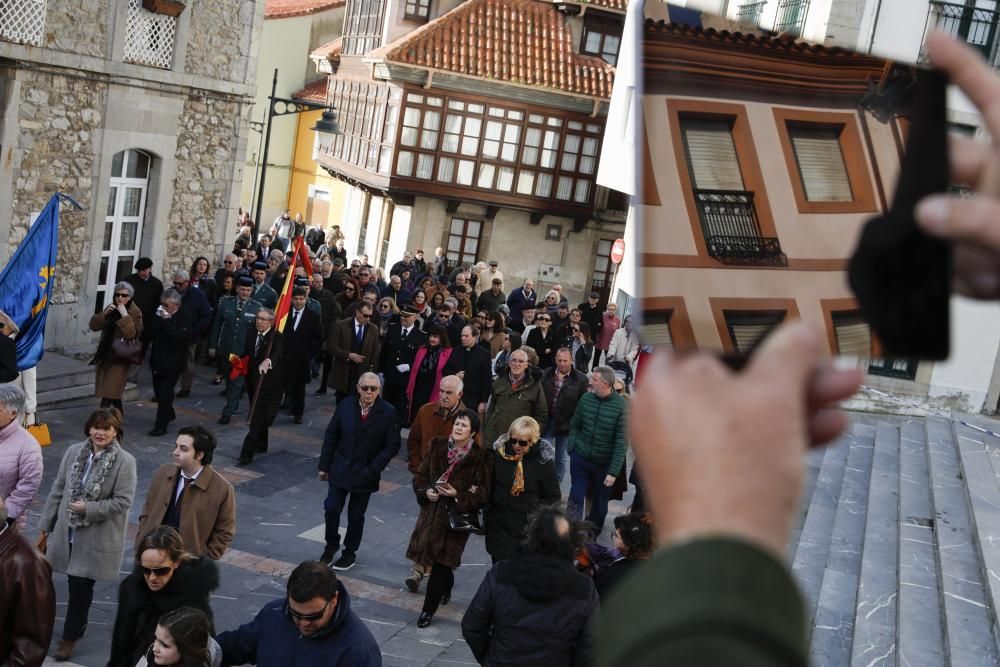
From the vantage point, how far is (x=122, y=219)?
18859mm

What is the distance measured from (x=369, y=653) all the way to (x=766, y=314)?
4.83 meters

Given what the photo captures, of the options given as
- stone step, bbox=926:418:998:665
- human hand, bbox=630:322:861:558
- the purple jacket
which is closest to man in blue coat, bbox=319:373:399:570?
the purple jacket

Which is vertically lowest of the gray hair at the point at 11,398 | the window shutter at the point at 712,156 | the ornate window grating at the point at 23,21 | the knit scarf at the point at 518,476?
the knit scarf at the point at 518,476

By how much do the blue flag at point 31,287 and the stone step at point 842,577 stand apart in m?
7.28

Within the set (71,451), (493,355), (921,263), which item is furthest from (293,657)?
(493,355)

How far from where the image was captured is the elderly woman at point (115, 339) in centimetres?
1330

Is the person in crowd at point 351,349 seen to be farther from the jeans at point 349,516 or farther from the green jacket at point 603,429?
the jeans at point 349,516

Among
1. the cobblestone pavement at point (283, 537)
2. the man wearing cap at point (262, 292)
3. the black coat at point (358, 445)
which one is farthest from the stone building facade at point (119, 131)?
the black coat at point (358, 445)

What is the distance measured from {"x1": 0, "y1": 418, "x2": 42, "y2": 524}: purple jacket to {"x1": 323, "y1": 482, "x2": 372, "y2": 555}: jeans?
281cm

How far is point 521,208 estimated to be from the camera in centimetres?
3466

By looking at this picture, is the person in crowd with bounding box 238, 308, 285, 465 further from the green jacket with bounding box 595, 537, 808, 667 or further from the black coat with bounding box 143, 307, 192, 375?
the green jacket with bounding box 595, 537, 808, 667

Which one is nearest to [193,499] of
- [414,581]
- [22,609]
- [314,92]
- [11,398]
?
[11,398]

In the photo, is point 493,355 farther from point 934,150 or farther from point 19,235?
point 934,150

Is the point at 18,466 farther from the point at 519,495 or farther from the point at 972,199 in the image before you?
the point at 972,199
